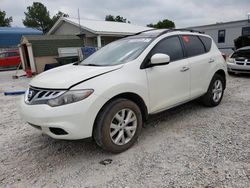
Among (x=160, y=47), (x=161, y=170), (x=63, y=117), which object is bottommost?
(x=161, y=170)

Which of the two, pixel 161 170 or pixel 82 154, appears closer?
pixel 161 170

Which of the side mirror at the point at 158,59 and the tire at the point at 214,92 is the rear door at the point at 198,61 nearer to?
the tire at the point at 214,92

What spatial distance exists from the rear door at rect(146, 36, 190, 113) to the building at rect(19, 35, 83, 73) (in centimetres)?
1187

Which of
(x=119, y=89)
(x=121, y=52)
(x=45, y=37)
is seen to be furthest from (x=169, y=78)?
(x=45, y=37)

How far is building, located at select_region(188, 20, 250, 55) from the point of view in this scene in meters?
20.0

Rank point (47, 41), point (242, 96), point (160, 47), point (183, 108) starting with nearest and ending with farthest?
point (160, 47)
point (183, 108)
point (242, 96)
point (47, 41)

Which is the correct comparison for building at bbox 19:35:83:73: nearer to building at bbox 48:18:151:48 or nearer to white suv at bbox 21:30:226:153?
building at bbox 48:18:151:48

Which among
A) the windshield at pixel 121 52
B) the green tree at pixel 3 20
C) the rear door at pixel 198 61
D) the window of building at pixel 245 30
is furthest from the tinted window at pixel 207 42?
the green tree at pixel 3 20

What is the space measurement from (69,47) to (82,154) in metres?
13.0

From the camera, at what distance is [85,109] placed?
8.07ft

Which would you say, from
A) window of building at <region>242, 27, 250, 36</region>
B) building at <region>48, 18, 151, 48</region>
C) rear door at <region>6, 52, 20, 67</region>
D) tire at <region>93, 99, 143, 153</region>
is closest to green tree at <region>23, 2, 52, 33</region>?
building at <region>48, 18, 151, 48</region>

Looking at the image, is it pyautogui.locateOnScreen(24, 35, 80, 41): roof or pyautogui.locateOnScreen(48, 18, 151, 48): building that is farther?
pyautogui.locateOnScreen(48, 18, 151, 48): building

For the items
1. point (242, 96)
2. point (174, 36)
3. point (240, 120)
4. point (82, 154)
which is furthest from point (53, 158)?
point (242, 96)

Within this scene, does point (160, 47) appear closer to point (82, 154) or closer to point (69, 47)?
point (82, 154)
